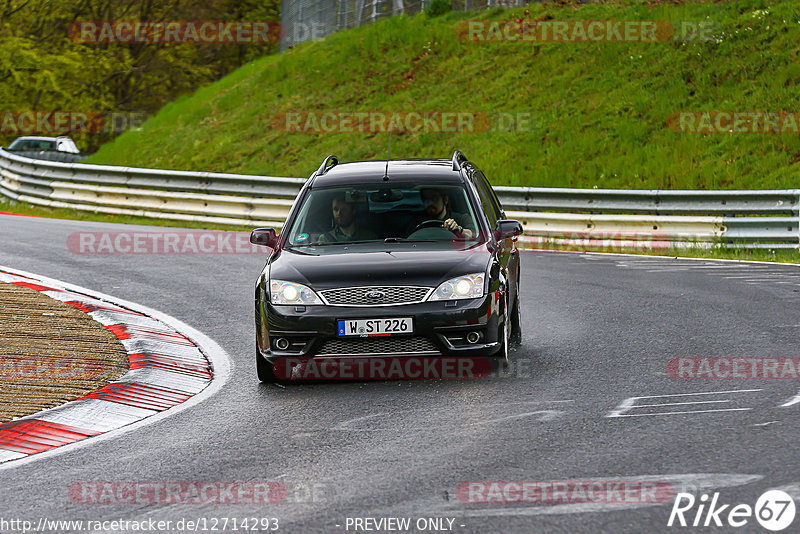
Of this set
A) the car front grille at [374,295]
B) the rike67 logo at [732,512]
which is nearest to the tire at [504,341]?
the car front grille at [374,295]

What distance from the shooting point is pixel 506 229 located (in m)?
9.56

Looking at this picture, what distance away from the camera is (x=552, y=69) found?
31156mm

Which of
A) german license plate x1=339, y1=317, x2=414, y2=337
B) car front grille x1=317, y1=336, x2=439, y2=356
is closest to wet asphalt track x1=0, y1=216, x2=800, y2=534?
car front grille x1=317, y1=336, x2=439, y2=356

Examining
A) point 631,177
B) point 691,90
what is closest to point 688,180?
point 631,177

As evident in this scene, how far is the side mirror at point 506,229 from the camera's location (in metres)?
A: 9.55

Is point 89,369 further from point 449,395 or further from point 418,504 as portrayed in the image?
point 418,504

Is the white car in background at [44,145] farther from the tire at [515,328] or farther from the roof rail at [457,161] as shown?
the tire at [515,328]

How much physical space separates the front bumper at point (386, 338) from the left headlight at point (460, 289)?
43mm

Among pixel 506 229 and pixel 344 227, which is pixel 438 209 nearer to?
pixel 506 229

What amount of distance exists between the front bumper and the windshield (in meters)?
1.10

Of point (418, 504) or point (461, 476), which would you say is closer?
point (418, 504)

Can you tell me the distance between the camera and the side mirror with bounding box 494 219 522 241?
955 cm

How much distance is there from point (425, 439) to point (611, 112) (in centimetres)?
2172

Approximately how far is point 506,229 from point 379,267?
1.39m
